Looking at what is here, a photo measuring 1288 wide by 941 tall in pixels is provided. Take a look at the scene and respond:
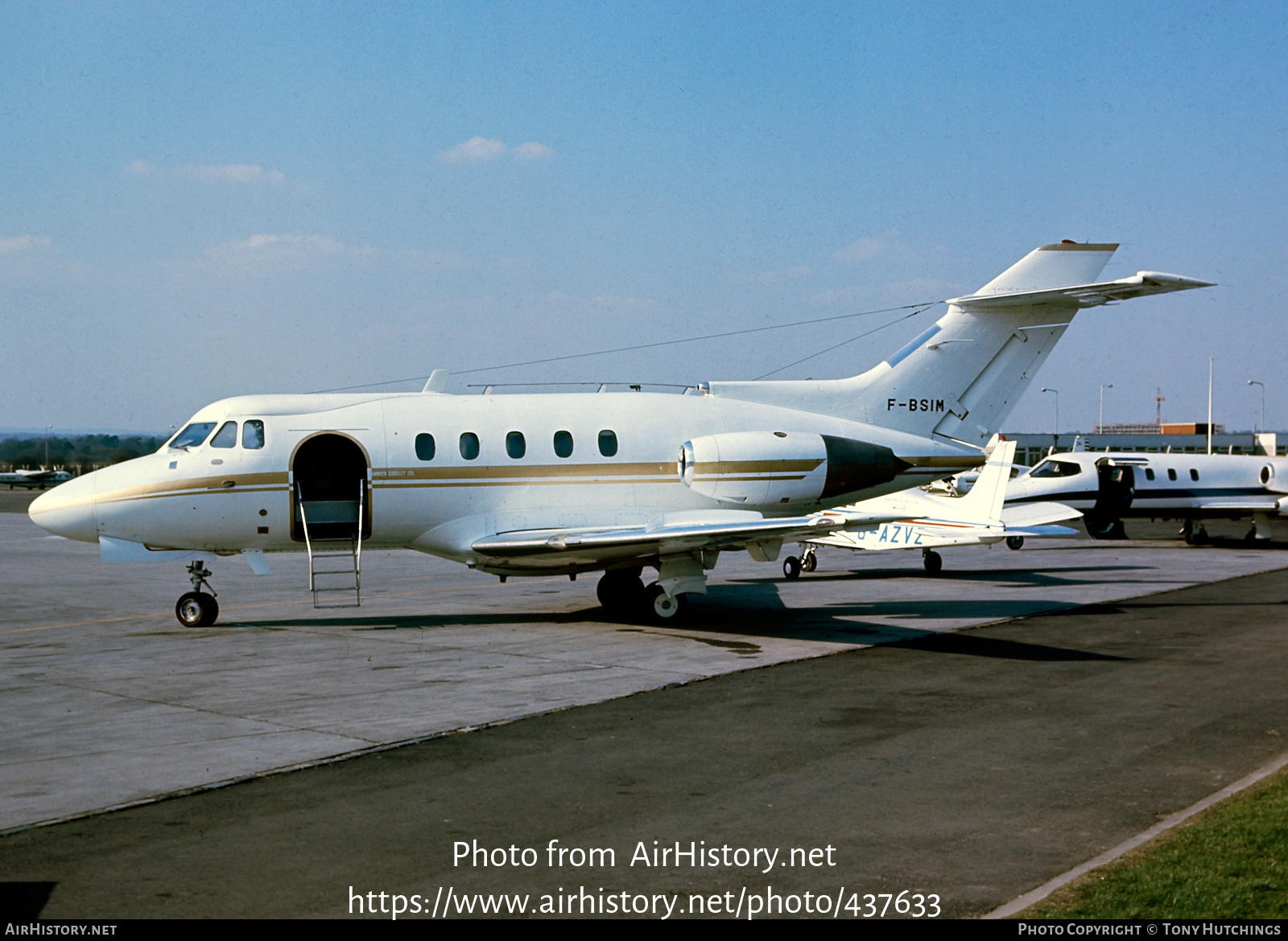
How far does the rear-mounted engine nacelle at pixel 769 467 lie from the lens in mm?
17297

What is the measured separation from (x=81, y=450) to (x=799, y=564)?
36.8 m

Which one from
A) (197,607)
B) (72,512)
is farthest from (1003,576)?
(72,512)

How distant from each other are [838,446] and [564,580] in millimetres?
8984

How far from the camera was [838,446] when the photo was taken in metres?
A: 17.7

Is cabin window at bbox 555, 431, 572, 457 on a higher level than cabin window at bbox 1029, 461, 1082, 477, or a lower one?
higher

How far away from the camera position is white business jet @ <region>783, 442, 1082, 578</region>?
22.6 meters

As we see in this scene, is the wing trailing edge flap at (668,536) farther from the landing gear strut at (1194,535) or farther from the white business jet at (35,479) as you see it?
the white business jet at (35,479)

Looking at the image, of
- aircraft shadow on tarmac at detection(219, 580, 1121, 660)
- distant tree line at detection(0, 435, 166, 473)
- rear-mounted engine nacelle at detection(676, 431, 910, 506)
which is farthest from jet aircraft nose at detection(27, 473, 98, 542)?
rear-mounted engine nacelle at detection(676, 431, 910, 506)

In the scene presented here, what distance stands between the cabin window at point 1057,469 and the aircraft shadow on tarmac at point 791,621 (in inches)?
612

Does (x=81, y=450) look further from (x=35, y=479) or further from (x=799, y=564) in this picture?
(x=35, y=479)

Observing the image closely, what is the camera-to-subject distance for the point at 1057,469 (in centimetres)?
3509

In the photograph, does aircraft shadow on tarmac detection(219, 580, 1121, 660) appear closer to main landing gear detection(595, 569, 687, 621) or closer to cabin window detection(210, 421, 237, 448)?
main landing gear detection(595, 569, 687, 621)

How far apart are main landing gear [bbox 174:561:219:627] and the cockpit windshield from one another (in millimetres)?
1887

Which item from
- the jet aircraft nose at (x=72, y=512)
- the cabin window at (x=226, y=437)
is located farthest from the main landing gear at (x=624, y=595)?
the jet aircraft nose at (x=72, y=512)
